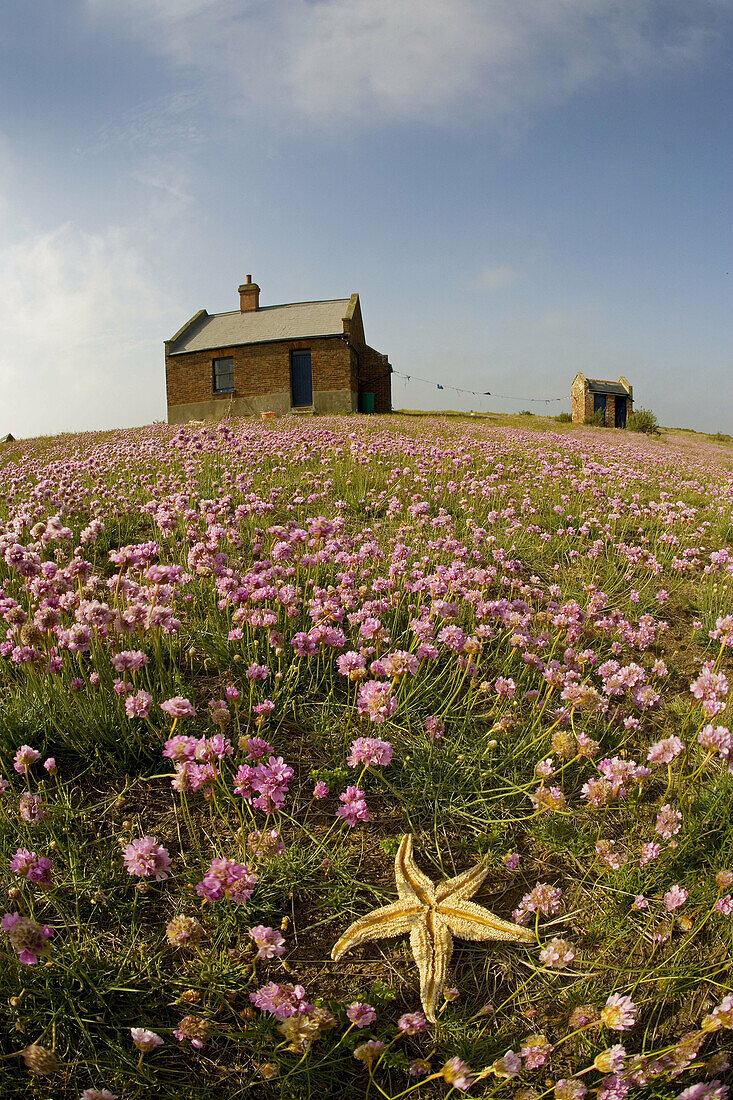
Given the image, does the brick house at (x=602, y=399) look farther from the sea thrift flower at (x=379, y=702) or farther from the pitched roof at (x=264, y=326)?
the sea thrift flower at (x=379, y=702)

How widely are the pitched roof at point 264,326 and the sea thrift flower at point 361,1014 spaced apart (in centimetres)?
3327

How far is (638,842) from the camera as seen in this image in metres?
3.12

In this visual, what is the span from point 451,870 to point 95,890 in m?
1.66

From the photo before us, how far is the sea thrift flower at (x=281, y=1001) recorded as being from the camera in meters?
1.96

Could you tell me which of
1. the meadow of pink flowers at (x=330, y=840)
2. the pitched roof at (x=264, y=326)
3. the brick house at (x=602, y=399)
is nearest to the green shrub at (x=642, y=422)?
the brick house at (x=602, y=399)

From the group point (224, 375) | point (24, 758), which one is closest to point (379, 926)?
point (24, 758)

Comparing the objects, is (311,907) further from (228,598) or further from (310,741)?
(228,598)

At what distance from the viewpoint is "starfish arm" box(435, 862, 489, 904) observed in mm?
2555

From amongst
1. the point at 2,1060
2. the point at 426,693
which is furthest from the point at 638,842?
the point at 2,1060

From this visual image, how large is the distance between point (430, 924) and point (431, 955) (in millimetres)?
124

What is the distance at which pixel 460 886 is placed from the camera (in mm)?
2619

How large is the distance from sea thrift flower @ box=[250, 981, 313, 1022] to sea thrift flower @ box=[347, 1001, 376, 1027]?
158 mm

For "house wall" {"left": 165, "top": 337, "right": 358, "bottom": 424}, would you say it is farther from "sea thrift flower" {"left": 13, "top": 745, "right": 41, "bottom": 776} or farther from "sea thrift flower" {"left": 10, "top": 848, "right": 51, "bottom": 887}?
"sea thrift flower" {"left": 10, "top": 848, "right": 51, "bottom": 887}

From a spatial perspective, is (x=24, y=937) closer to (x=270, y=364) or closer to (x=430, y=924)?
(x=430, y=924)
